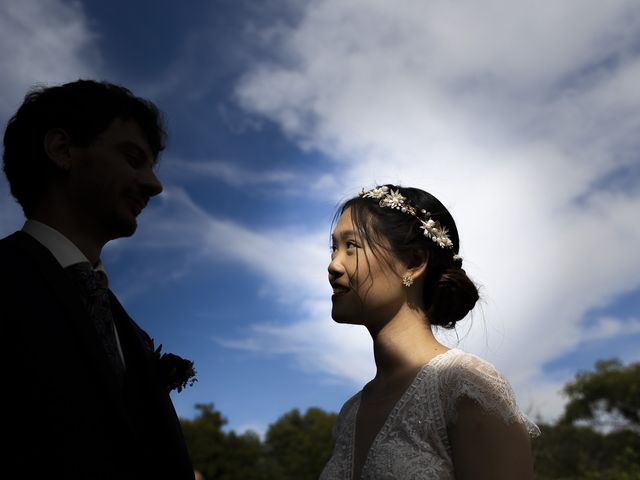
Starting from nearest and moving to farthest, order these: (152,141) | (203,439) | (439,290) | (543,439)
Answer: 1. (152,141)
2. (439,290)
3. (543,439)
4. (203,439)

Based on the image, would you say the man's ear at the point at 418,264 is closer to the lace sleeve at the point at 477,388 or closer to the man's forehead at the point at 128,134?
the lace sleeve at the point at 477,388

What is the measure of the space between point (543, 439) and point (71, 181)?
49.5 feet

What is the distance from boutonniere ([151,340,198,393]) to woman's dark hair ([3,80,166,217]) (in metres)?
0.85

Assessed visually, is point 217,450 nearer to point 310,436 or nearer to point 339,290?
point 310,436

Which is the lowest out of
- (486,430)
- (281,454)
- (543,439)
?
(486,430)

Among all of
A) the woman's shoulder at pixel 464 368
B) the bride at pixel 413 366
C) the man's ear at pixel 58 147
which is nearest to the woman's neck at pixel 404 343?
the bride at pixel 413 366

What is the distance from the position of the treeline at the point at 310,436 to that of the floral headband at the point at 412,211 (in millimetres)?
26817

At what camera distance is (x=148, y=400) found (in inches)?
96.5

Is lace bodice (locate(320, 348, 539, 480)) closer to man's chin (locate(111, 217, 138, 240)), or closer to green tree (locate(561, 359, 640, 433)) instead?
man's chin (locate(111, 217, 138, 240))

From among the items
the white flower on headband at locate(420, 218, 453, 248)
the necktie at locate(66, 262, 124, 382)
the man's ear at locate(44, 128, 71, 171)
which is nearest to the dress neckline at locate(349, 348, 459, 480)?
the white flower on headband at locate(420, 218, 453, 248)

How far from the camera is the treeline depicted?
30.0 metres

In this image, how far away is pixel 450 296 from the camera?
10.5 feet

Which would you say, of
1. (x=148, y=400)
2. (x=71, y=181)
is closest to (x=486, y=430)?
(x=148, y=400)

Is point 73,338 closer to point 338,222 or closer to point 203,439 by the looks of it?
point 338,222
